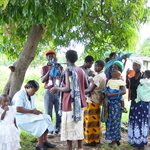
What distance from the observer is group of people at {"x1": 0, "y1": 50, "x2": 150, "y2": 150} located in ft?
15.5

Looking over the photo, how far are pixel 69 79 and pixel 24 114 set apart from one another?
37.9 inches

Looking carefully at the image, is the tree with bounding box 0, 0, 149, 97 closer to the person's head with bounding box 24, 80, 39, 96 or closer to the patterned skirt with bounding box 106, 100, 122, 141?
the person's head with bounding box 24, 80, 39, 96

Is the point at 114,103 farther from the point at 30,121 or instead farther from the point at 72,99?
the point at 30,121

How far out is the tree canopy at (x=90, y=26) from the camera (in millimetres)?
4191

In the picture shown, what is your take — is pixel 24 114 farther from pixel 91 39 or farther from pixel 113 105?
pixel 91 39

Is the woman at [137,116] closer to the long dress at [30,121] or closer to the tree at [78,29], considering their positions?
the tree at [78,29]

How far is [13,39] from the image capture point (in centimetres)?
611

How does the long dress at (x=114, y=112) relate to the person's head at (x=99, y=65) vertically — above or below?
below

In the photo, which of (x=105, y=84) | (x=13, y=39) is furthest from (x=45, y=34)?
(x=105, y=84)

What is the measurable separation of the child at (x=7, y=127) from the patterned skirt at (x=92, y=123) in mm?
1751

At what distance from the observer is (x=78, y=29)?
6723 mm

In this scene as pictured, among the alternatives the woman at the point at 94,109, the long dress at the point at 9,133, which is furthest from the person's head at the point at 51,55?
the long dress at the point at 9,133

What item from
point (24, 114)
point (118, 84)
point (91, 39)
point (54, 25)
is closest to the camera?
point (54, 25)

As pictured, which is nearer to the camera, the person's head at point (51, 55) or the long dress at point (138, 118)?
the long dress at point (138, 118)
